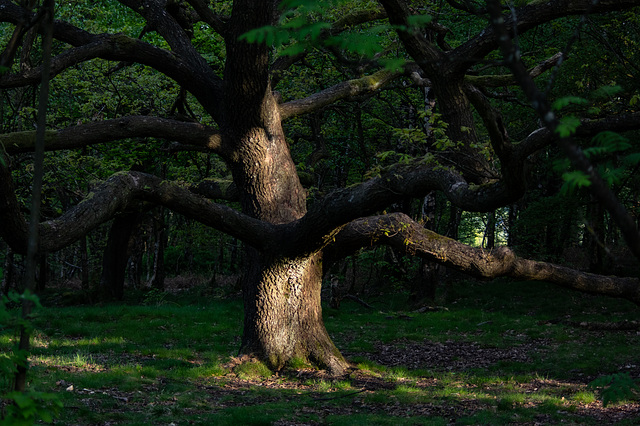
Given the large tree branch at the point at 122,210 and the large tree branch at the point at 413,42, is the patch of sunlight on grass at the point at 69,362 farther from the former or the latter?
the large tree branch at the point at 413,42

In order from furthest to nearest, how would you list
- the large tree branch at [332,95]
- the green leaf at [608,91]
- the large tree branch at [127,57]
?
the large tree branch at [332,95]
the large tree branch at [127,57]
the green leaf at [608,91]

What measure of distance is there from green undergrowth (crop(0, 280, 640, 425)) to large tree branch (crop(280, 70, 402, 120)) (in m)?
5.25

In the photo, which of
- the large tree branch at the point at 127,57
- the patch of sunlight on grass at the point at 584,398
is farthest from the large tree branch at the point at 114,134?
the patch of sunlight on grass at the point at 584,398

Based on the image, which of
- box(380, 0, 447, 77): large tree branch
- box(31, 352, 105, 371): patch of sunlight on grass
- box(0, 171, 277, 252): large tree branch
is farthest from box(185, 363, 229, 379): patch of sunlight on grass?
box(380, 0, 447, 77): large tree branch

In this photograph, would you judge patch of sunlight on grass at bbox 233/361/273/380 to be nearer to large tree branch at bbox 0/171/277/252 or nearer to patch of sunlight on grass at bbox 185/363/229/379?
patch of sunlight on grass at bbox 185/363/229/379

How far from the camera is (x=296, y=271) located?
10.8 metres

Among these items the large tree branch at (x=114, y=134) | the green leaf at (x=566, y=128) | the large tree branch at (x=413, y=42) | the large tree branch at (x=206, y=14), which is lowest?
the green leaf at (x=566, y=128)

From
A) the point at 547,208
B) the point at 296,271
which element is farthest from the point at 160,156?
the point at 547,208

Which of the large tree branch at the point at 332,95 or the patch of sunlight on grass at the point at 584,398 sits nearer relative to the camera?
the patch of sunlight on grass at the point at 584,398

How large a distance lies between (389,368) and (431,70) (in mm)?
6618

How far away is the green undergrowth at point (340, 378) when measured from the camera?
8.11m

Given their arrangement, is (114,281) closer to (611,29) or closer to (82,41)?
(82,41)

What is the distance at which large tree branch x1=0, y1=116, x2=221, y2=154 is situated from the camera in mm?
9445

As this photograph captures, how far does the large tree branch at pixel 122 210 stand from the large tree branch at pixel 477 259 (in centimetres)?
207
